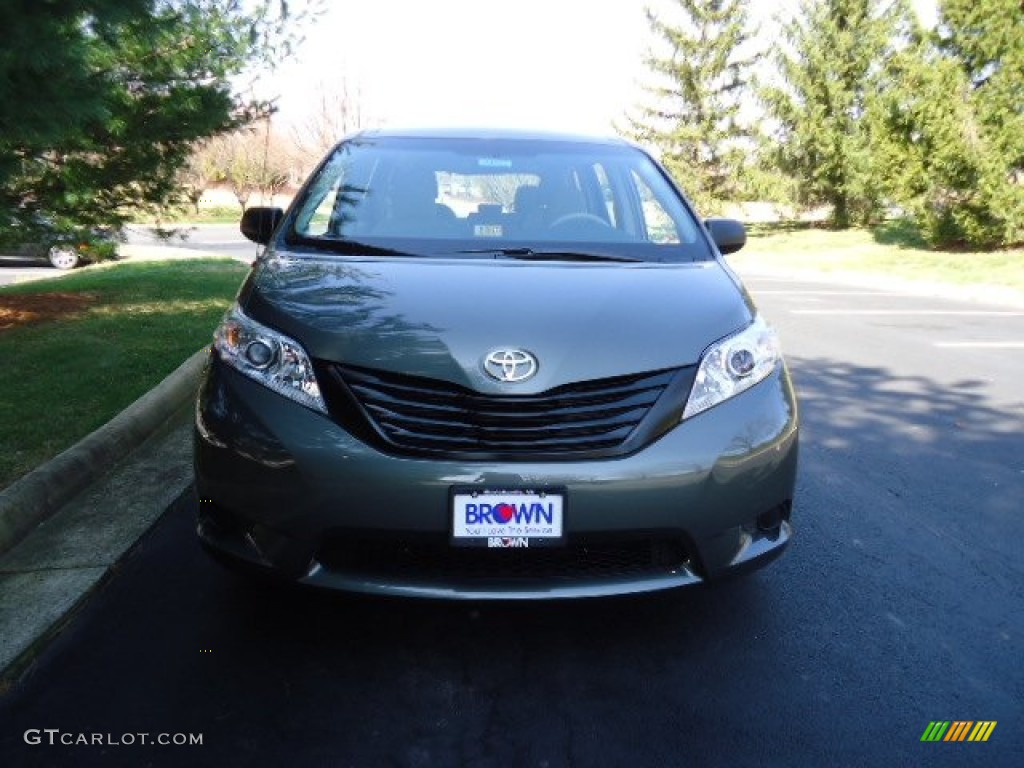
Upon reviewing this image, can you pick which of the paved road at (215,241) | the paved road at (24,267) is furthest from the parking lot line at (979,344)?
the paved road at (24,267)

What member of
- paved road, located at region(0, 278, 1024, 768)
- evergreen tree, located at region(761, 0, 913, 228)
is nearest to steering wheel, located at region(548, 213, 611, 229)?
paved road, located at region(0, 278, 1024, 768)

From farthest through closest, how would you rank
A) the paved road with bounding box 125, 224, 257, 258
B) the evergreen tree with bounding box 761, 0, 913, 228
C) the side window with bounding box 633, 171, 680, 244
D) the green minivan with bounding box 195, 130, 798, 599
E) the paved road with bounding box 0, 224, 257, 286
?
the evergreen tree with bounding box 761, 0, 913, 228
the paved road with bounding box 125, 224, 257, 258
the paved road with bounding box 0, 224, 257, 286
the side window with bounding box 633, 171, 680, 244
the green minivan with bounding box 195, 130, 798, 599

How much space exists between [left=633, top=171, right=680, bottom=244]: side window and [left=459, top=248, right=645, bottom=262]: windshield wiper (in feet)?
1.14

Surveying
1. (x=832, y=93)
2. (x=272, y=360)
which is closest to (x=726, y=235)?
(x=272, y=360)

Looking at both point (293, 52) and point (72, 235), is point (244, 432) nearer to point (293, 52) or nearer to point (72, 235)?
point (72, 235)

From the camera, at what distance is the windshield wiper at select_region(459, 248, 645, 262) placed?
310cm

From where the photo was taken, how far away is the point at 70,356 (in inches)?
238

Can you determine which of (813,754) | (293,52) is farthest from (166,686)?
(293,52)

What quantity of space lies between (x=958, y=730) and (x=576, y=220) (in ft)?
7.39

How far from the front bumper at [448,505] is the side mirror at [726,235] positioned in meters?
1.45

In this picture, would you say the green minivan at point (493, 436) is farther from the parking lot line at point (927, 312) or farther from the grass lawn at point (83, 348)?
the parking lot line at point (927, 312)

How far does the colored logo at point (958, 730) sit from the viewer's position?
221 centimetres

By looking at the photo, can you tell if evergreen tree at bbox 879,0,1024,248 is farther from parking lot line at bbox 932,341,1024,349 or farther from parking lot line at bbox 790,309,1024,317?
parking lot line at bbox 932,341,1024,349

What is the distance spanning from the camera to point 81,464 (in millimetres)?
3828
